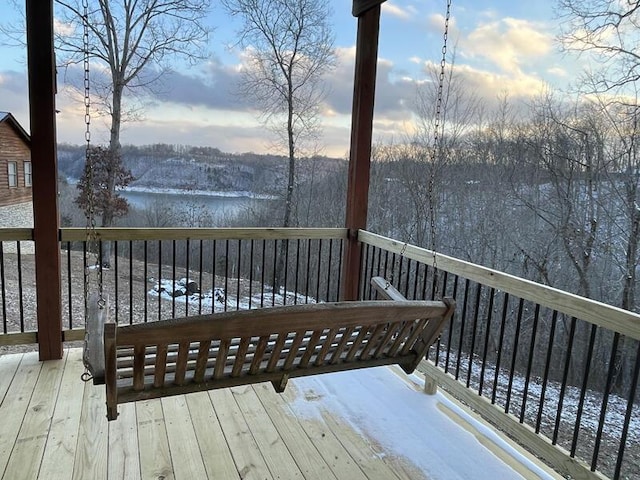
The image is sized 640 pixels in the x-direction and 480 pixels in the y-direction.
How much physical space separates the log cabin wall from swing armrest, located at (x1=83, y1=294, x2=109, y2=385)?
57.7 inches

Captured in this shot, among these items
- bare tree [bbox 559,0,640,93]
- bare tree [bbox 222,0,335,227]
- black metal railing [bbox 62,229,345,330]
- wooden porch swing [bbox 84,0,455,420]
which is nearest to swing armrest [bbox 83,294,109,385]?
wooden porch swing [bbox 84,0,455,420]

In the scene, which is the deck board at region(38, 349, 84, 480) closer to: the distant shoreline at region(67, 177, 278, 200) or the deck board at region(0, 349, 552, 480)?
the deck board at region(0, 349, 552, 480)

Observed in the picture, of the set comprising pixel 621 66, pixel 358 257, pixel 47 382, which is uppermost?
pixel 621 66

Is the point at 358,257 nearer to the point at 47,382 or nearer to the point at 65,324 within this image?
the point at 47,382

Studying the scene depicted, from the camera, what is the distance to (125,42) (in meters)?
4.70

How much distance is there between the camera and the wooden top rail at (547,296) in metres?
1.65

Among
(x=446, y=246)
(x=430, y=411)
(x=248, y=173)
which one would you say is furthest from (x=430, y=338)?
(x=446, y=246)

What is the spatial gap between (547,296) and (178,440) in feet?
6.08

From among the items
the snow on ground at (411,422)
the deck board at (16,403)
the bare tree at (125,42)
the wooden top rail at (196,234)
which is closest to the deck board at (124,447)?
the deck board at (16,403)

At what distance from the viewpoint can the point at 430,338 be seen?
1844mm

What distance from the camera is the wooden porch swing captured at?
1.34 m

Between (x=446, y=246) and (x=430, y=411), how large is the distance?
220 inches

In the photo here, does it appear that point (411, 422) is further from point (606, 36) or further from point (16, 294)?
point (606, 36)

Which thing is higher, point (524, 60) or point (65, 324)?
point (524, 60)
